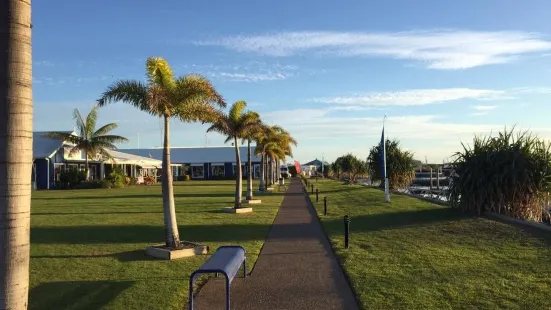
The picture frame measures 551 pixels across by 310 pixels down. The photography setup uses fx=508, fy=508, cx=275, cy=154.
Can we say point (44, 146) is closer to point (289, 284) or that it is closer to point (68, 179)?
point (68, 179)

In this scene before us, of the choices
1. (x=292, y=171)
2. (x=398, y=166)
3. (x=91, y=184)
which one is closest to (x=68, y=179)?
(x=91, y=184)

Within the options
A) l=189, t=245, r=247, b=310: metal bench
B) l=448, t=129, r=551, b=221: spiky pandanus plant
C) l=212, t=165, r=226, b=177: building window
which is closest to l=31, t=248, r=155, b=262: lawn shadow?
l=189, t=245, r=247, b=310: metal bench

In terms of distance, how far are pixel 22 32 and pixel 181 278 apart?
508 cm

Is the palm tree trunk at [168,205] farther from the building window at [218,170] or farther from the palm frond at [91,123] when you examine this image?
the building window at [218,170]

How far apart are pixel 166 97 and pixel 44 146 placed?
32.7 metres

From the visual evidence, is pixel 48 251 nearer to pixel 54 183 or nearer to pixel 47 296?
pixel 47 296

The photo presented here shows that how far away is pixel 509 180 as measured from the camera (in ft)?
48.0

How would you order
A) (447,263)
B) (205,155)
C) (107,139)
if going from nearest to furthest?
(447,263), (107,139), (205,155)

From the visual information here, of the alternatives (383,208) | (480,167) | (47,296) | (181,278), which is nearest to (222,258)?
(181,278)

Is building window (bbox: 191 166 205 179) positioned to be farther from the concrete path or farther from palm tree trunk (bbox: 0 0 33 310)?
palm tree trunk (bbox: 0 0 33 310)

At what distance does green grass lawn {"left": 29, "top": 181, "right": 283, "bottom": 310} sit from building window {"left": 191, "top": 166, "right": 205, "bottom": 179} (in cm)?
5178

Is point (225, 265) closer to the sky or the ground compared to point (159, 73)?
closer to the ground

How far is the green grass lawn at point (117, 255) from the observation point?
6.55 m

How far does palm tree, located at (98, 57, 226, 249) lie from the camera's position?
9.81 m
